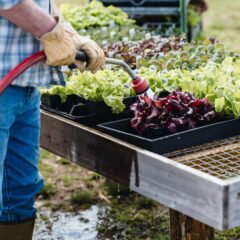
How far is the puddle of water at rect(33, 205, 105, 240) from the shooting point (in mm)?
4551

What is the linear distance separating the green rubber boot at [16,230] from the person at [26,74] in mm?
70

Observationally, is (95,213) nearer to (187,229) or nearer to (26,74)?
(187,229)

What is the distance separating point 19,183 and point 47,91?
0.64 metres

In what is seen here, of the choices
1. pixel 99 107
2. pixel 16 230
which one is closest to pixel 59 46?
pixel 99 107

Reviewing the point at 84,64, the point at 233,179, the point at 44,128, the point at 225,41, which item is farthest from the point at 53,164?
the point at 225,41

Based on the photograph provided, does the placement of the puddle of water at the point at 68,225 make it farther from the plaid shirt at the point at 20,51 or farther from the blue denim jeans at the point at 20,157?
the plaid shirt at the point at 20,51

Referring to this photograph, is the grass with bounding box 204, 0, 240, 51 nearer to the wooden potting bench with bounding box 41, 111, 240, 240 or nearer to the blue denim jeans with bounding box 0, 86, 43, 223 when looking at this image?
the wooden potting bench with bounding box 41, 111, 240, 240

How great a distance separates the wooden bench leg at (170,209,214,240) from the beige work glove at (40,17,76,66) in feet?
3.35

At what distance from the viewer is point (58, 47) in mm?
2875

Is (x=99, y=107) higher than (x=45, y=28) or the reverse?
the reverse

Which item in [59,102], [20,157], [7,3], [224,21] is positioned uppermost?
[7,3]

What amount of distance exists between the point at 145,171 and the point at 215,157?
1.14 ft

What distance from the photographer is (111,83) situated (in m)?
3.65

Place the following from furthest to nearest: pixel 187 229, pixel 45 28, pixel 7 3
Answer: pixel 187 229
pixel 45 28
pixel 7 3
